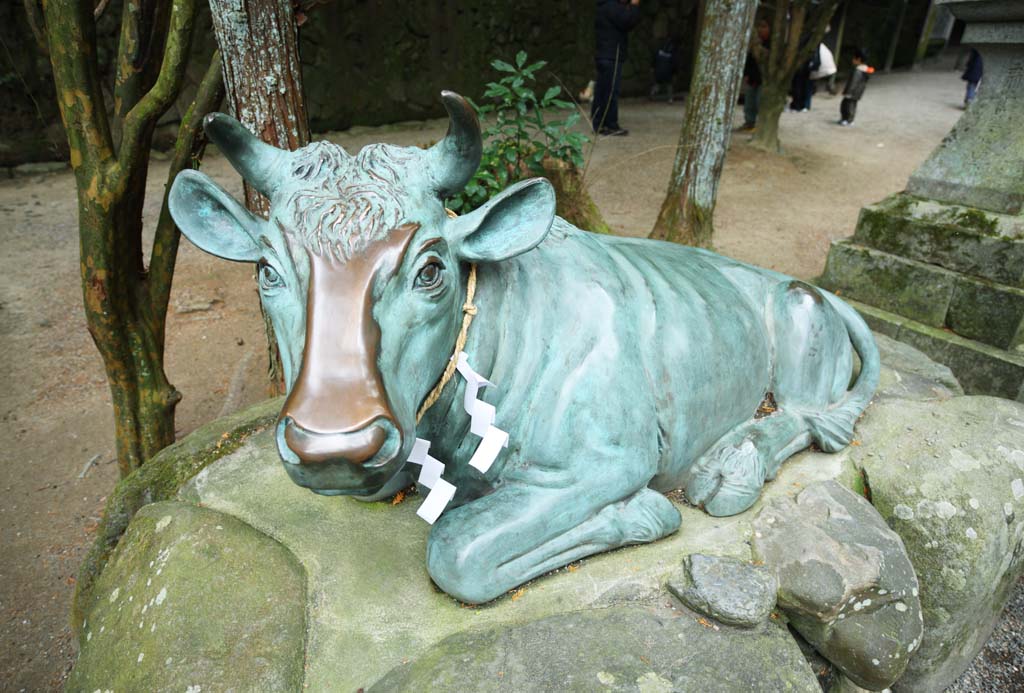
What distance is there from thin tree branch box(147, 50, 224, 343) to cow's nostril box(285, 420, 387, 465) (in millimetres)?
1958

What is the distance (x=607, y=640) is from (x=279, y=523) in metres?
1.11

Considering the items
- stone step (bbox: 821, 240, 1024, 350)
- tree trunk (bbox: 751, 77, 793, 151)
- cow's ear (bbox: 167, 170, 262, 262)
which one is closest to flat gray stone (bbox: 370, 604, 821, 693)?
cow's ear (bbox: 167, 170, 262, 262)

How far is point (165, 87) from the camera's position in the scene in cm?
272

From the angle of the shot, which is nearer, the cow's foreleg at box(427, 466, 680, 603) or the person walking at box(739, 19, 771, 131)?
the cow's foreleg at box(427, 466, 680, 603)

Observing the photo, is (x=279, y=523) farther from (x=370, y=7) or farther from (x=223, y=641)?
(x=370, y=7)

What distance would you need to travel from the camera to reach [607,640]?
1752 millimetres

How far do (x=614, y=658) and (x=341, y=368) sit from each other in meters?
1.01

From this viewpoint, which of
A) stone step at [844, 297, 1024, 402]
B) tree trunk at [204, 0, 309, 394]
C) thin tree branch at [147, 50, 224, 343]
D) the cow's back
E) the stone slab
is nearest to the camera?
the cow's back

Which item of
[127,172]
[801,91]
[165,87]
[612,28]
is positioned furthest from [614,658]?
[801,91]

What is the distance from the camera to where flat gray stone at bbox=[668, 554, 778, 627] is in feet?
5.94

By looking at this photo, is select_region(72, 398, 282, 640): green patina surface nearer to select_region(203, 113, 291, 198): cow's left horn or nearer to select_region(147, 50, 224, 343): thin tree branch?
select_region(147, 50, 224, 343): thin tree branch

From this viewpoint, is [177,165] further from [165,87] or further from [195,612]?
[195,612]

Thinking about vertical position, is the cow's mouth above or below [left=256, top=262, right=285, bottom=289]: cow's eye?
below

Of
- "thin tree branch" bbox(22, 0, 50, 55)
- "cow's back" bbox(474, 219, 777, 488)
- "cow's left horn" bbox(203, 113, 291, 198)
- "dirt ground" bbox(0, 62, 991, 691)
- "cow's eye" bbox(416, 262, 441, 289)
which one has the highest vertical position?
"thin tree branch" bbox(22, 0, 50, 55)
